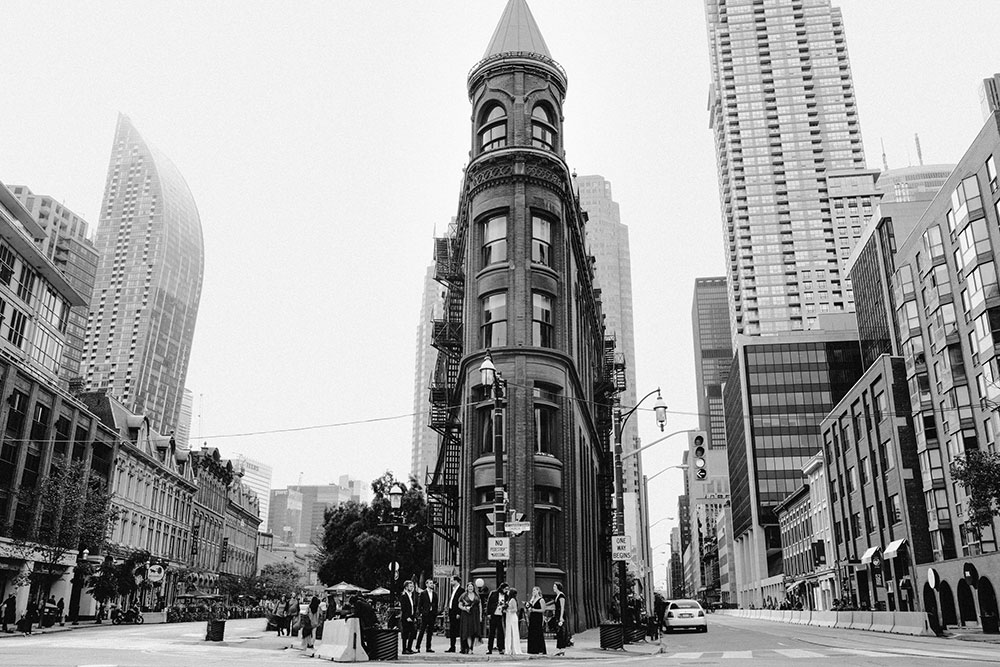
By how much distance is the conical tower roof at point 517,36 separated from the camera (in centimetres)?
3818

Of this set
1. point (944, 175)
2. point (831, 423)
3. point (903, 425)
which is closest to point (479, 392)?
point (903, 425)

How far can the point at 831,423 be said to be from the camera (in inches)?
2928

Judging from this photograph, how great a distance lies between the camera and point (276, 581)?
11088 cm

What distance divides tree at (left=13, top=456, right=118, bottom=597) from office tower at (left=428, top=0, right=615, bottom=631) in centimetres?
1897

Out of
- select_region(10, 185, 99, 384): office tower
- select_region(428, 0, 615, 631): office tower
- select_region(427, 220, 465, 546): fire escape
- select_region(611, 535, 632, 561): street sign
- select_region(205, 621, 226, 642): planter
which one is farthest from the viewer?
select_region(10, 185, 99, 384): office tower

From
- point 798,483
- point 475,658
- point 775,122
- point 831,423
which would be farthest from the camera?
point 775,122

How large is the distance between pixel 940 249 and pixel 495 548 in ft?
151

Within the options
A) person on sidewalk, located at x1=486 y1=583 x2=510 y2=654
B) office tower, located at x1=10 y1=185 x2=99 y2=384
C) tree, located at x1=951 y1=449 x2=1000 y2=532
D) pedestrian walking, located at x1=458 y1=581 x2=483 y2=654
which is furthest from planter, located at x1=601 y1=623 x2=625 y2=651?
office tower, located at x1=10 y1=185 x2=99 y2=384

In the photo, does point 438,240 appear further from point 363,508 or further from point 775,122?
point 775,122

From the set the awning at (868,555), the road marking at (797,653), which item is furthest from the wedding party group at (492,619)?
the awning at (868,555)

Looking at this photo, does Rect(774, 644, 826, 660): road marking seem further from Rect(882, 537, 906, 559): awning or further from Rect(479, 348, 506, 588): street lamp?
Rect(882, 537, 906, 559): awning

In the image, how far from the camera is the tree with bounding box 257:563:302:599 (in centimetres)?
9826

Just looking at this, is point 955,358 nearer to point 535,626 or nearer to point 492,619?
point 535,626

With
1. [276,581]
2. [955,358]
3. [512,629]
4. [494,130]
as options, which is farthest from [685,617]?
[276,581]
